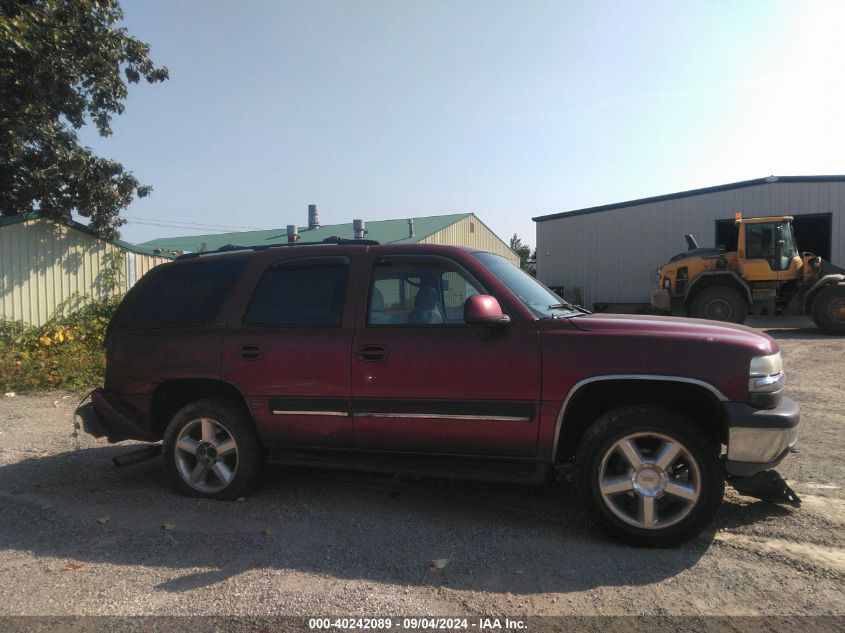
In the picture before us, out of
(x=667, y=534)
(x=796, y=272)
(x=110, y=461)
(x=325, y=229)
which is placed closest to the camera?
(x=667, y=534)

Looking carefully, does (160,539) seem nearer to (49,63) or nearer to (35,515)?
(35,515)

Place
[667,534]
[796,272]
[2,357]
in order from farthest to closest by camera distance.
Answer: [796,272] < [2,357] < [667,534]

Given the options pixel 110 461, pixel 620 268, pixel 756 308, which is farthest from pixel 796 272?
pixel 110 461

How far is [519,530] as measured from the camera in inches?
151

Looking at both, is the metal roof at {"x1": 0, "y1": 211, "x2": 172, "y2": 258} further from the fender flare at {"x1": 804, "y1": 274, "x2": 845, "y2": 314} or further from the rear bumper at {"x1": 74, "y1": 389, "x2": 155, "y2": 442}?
the fender flare at {"x1": 804, "y1": 274, "x2": 845, "y2": 314}

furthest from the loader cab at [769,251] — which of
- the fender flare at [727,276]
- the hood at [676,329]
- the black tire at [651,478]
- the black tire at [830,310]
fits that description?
the black tire at [651,478]

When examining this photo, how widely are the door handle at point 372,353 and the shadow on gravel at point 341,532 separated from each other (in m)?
1.10

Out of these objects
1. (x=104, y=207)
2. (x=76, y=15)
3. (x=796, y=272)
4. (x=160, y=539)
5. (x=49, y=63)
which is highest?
(x=76, y=15)

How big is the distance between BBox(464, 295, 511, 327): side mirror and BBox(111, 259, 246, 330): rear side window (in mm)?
1935

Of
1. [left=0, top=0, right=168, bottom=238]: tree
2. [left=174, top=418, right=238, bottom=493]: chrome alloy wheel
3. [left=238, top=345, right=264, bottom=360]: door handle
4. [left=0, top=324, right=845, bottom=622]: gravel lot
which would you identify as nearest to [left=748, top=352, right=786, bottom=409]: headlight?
[left=0, top=324, right=845, bottom=622]: gravel lot

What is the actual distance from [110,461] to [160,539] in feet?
7.38

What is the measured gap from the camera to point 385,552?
3.54m

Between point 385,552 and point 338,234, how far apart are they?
1070 inches

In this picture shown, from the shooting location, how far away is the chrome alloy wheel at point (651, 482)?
347 centimetres
